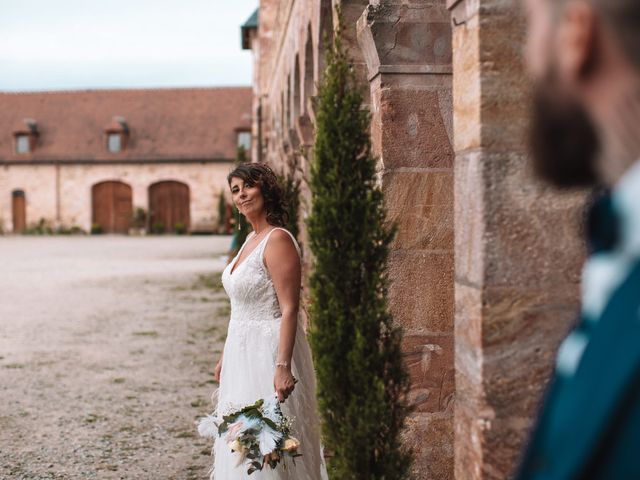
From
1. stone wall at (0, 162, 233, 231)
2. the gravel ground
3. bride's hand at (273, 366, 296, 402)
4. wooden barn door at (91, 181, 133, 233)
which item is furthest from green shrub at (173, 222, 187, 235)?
bride's hand at (273, 366, 296, 402)

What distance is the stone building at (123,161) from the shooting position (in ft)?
125

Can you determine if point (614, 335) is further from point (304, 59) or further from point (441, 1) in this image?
point (304, 59)

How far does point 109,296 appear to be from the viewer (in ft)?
44.9

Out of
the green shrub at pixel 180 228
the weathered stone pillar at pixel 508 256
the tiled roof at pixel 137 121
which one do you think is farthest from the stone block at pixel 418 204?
the green shrub at pixel 180 228

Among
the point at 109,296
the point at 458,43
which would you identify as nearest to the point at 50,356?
the point at 109,296

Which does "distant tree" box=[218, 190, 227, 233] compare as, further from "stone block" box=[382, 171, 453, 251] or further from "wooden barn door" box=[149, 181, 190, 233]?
"stone block" box=[382, 171, 453, 251]

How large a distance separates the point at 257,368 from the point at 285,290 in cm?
38

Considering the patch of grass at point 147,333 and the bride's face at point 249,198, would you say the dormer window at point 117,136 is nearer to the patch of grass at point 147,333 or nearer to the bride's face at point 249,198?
the patch of grass at point 147,333

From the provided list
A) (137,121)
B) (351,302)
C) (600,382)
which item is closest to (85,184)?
(137,121)

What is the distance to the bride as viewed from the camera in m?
3.42

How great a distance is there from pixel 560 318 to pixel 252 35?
24.2 m

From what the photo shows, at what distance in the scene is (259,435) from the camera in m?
3.21

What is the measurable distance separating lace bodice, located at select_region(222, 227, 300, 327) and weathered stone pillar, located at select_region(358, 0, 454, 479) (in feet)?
2.48

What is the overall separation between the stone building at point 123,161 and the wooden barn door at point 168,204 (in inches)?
1.9
